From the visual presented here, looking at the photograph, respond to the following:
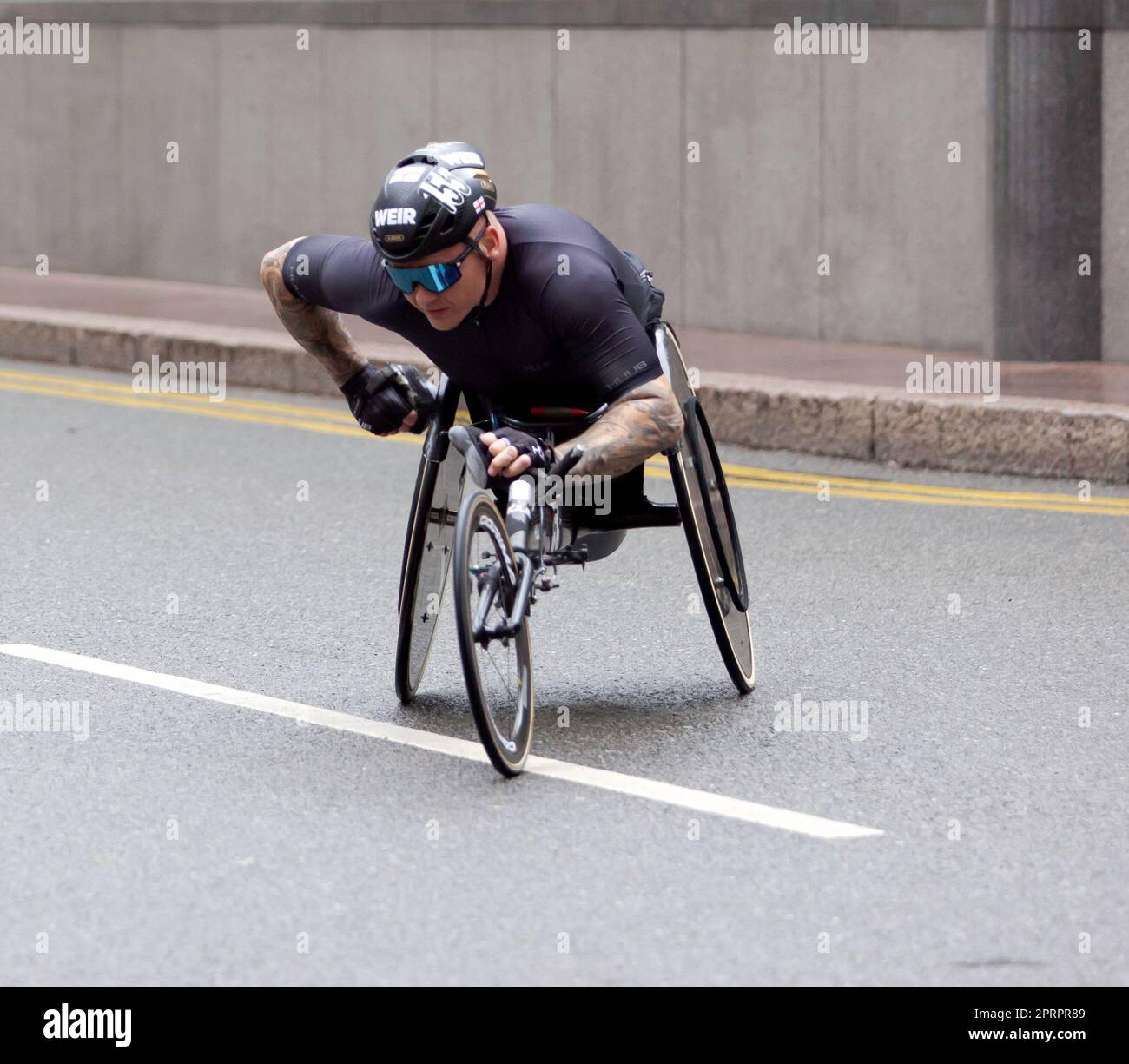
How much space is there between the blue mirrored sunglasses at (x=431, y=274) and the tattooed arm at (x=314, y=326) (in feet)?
1.89

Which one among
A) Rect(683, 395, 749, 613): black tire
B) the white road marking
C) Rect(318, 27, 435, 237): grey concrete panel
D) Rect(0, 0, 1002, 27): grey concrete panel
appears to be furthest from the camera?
Rect(318, 27, 435, 237): grey concrete panel

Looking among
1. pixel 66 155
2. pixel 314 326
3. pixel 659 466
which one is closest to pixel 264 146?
pixel 66 155

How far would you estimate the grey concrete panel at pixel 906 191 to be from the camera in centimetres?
1247

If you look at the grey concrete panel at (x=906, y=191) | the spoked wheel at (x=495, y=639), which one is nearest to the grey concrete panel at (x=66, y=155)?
the grey concrete panel at (x=906, y=191)

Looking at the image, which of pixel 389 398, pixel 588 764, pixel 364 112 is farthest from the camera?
pixel 364 112

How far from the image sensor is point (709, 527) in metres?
6.22

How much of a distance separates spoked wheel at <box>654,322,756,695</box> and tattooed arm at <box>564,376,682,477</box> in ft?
1.11

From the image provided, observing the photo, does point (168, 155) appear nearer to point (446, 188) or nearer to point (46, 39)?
point (46, 39)

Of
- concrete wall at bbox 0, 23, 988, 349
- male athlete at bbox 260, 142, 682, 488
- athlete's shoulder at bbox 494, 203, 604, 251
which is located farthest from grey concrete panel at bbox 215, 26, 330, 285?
athlete's shoulder at bbox 494, 203, 604, 251

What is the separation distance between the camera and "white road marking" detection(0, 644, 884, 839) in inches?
202

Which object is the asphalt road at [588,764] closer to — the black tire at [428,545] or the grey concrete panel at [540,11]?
the black tire at [428,545]

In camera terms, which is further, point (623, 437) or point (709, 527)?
point (709, 527)
